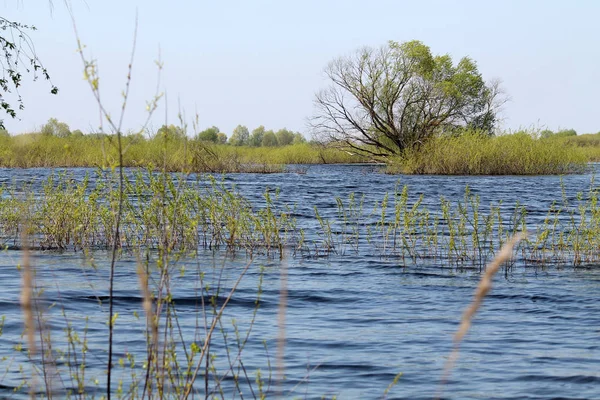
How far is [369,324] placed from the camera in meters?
7.27

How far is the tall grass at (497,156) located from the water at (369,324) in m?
23.3

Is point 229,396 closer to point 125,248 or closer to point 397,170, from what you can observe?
point 125,248

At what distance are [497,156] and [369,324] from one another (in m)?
28.0

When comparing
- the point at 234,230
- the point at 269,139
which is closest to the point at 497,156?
the point at 234,230

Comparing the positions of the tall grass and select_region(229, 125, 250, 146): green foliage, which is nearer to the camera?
the tall grass

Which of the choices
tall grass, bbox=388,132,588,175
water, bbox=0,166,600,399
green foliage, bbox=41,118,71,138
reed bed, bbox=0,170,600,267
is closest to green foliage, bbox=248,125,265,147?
green foliage, bbox=41,118,71,138

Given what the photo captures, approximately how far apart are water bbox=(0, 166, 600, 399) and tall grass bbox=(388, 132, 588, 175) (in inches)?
916

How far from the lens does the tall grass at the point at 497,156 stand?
111 feet

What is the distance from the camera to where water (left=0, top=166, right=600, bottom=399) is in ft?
17.9

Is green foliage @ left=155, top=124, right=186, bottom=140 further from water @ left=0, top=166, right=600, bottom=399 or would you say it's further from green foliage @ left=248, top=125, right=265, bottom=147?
green foliage @ left=248, top=125, right=265, bottom=147

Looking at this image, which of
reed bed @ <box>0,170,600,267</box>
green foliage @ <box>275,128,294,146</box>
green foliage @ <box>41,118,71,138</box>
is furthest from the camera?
green foliage @ <box>275,128,294,146</box>

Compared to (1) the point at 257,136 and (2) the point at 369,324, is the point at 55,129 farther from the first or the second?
(1) the point at 257,136

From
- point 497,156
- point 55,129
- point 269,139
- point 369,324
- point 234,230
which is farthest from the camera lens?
point 269,139

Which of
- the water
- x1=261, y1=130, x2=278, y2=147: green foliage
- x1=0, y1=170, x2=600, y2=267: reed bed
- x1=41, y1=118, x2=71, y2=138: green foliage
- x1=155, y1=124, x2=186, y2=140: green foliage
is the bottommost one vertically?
the water
